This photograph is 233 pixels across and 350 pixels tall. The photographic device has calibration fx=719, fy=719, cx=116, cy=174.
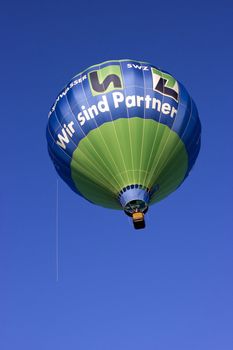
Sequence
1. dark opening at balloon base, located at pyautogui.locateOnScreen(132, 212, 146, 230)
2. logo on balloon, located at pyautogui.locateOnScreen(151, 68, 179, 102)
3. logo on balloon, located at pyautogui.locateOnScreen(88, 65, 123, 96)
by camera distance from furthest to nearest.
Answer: logo on balloon, located at pyautogui.locateOnScreen(151, 68, 179, 102)
logo on balloon, located at pyautogui.locateOnScreen(88, 65, 123, 96)
dark opening at balloon base, located at pyautogui.locateOnScreen(132, 212, 146, 230)

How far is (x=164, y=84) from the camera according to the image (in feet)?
67.7

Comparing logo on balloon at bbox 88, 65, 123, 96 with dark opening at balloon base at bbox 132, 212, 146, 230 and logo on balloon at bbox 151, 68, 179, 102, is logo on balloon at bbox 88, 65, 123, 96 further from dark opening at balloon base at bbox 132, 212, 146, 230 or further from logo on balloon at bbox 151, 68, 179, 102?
dark opening at balloon base at bbox 132, 212, 146, 230

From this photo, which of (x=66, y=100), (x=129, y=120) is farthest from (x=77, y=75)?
(x=129, y=120)

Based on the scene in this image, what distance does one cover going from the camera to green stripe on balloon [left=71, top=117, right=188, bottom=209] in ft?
64.8

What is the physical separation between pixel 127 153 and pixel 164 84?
2.43 metres

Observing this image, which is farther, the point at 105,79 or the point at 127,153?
the point at 105,79

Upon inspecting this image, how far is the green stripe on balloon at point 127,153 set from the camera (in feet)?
64.8

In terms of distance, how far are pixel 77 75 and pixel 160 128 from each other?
3.13 meters

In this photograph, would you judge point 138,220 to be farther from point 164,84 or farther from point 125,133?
point 164,84

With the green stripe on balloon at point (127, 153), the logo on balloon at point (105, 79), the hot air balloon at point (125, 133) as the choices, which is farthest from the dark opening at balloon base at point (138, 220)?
the logo on balloon at point (105, 79)

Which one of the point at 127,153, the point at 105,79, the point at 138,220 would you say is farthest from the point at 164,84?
the point at 138,220

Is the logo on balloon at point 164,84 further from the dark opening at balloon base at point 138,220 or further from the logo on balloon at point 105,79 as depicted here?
the dark opening at balloon base at point 138,220

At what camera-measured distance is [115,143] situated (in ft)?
65.1

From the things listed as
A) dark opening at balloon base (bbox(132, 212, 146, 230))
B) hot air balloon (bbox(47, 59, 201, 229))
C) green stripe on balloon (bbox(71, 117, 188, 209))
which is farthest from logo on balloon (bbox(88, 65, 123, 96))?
dark opening at balloon base (bbox(132, 212, 146, 230))
